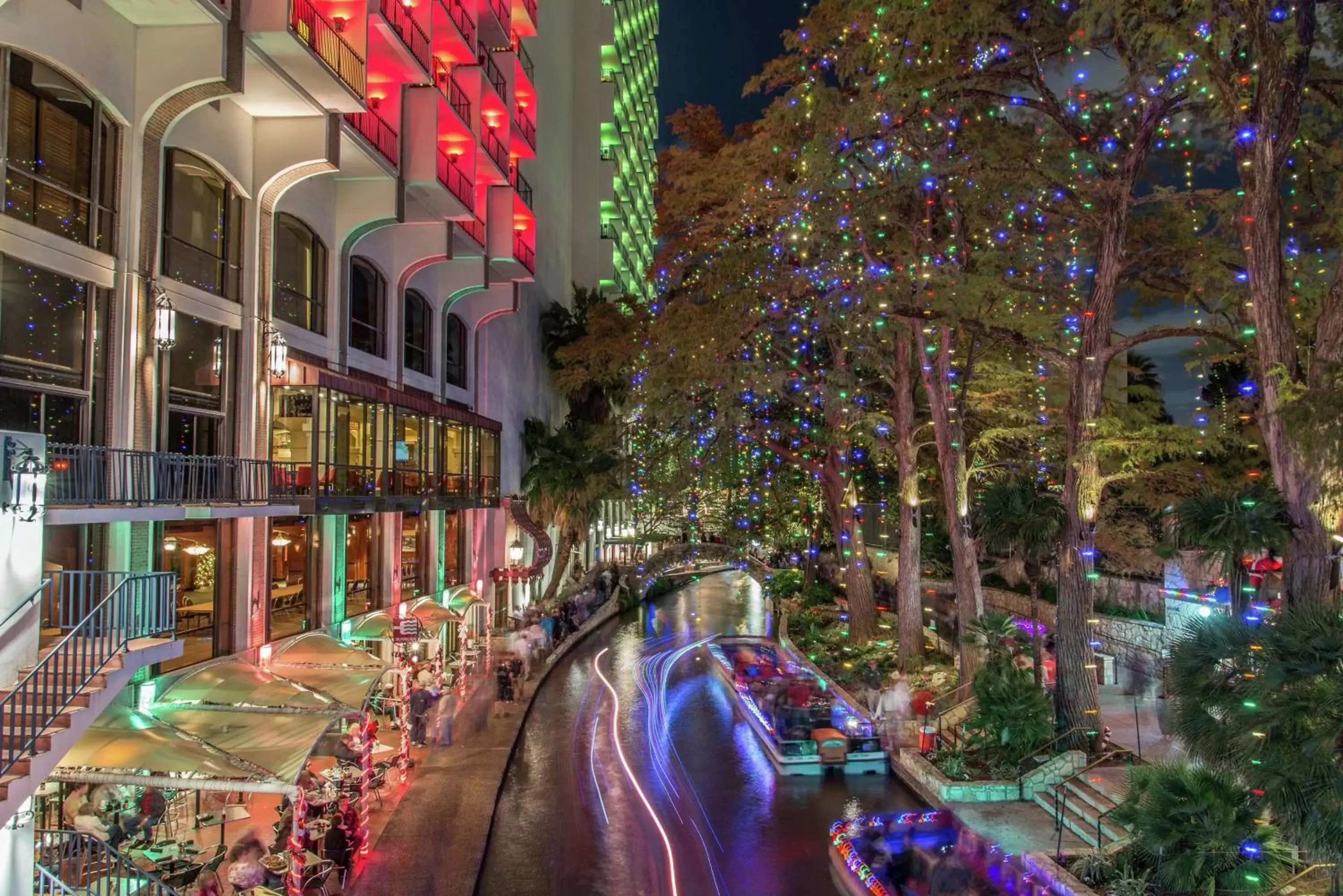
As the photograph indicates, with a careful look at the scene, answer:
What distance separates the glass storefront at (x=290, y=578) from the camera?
18.1m

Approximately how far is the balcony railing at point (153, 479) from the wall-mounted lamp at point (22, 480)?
1.84 meters

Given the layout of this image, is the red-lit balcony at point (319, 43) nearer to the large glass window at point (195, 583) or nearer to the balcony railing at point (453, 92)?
the balcony railing at point (453, 92)

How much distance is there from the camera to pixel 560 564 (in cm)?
4216

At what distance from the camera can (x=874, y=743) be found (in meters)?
19.6

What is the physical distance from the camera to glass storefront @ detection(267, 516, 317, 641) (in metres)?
18.1

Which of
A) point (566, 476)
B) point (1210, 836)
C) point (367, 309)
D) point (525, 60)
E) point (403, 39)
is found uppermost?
point (525, 60)

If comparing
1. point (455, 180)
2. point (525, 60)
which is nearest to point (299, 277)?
point (455, 180)

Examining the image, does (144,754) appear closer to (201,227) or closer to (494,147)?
(201,227)

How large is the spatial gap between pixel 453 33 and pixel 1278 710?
956 inches

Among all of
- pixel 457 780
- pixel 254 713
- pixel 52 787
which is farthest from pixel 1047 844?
pixel 52 787

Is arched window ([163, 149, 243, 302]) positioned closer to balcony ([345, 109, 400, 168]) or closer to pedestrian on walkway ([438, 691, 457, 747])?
balcony ([345, 109, 400, 168])

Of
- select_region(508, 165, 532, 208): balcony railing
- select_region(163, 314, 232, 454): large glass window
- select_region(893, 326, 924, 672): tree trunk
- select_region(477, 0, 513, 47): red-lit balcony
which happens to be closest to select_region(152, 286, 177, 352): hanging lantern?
select_region(163, 314, 232, 454): large glass window

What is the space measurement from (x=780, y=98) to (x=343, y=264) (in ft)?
33.1

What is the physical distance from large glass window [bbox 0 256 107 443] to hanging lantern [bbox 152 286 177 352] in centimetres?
71
